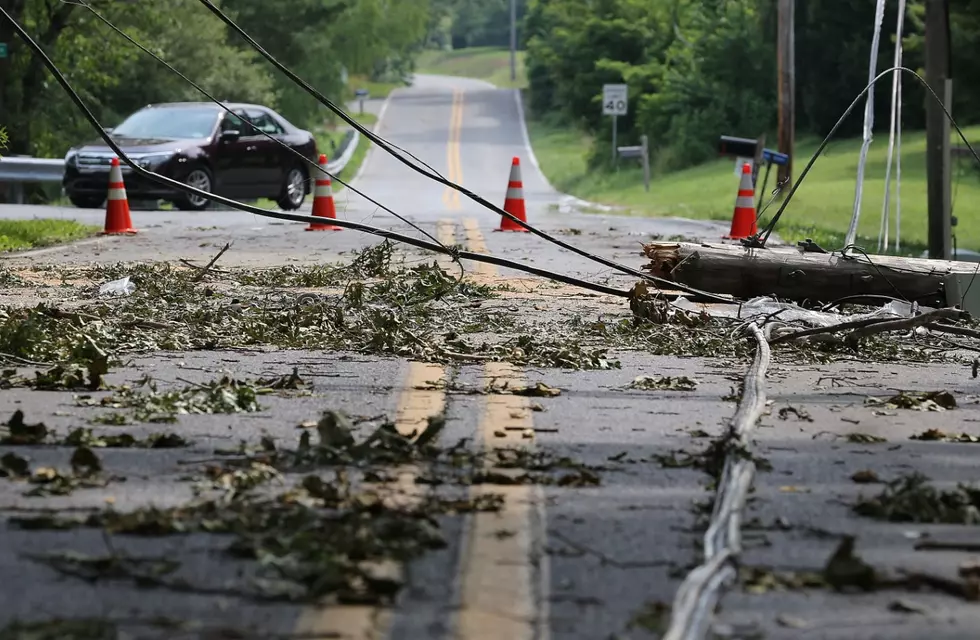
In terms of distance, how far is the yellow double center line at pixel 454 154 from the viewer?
32.4 m

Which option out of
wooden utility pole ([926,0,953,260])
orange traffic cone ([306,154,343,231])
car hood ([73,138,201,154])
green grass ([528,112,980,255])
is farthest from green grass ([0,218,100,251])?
wooden utility pole ([926,0,953,260])

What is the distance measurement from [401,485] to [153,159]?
18.0 metres

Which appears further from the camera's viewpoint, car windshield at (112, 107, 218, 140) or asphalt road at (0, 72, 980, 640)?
car windshield at (112, 107, 218, 140)

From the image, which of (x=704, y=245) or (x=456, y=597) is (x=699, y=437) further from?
(x=704, y=245)

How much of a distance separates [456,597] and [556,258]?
34.4 ft

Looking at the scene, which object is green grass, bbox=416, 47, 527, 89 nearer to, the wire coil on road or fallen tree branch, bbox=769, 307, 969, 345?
fallen tree branch, bbox=769, 307, 969, 345

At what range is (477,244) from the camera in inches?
618

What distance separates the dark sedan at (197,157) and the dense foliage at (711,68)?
20620 millimetres

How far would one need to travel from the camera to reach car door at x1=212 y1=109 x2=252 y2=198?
23312 millimetres

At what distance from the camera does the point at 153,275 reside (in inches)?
446

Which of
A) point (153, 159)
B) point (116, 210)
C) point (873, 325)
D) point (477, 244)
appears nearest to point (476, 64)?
point (153, 159)

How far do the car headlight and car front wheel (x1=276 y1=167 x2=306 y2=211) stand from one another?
2.36m

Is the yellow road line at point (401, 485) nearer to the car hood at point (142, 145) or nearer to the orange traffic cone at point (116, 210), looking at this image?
the orange traffic cone at point (116, 210)

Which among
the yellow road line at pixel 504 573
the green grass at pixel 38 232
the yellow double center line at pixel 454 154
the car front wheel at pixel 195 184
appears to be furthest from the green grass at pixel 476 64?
the yellow road line at pixel 504 573
